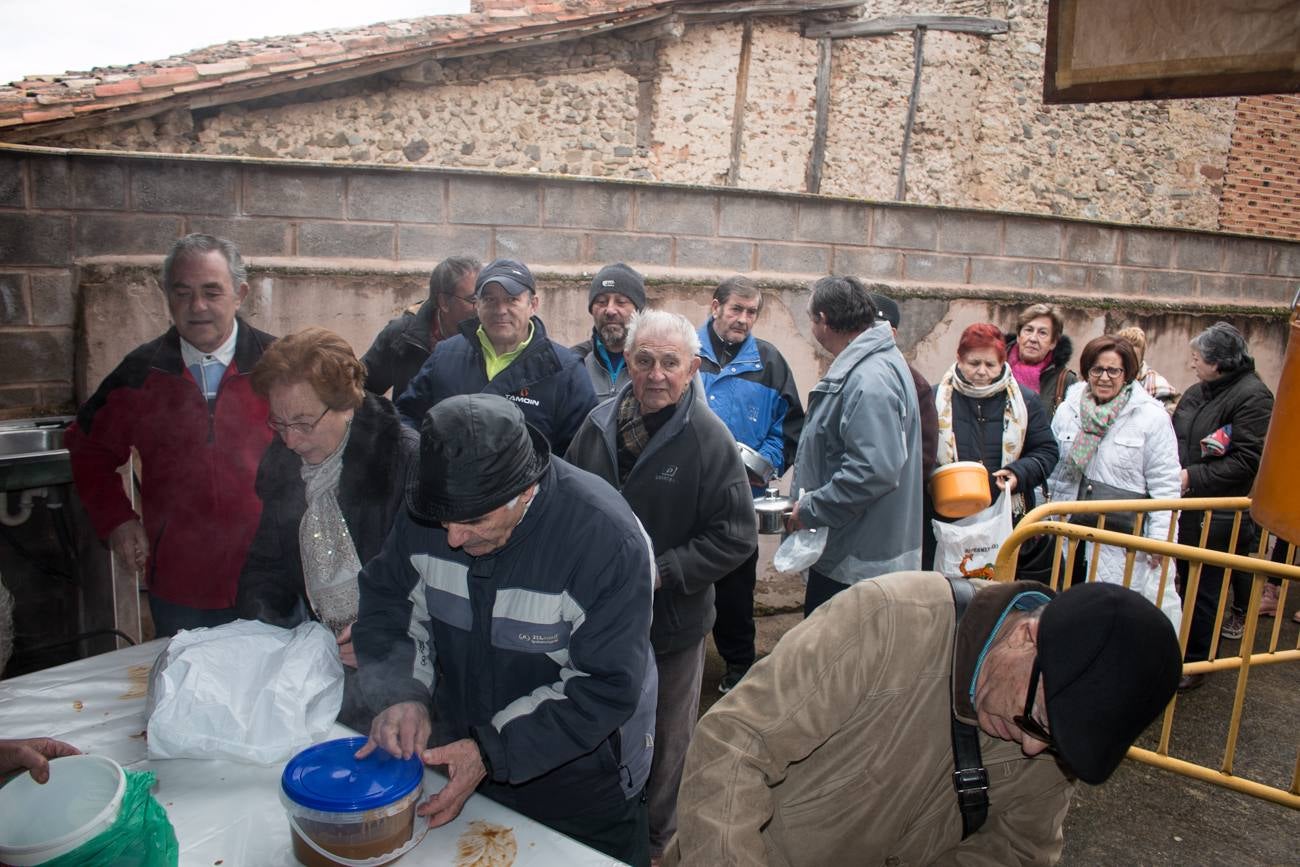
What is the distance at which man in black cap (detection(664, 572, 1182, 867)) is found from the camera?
4.37ft

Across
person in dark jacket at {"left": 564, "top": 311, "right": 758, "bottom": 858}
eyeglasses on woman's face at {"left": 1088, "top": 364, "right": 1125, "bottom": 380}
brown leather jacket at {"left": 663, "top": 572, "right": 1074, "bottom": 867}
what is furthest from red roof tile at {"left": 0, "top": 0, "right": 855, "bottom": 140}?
brown leather jacket at {"left": 663, "top": 572, "right": 1074, "bottom": 867}

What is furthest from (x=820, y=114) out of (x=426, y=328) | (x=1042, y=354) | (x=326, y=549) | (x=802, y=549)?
(x=326, y=549)

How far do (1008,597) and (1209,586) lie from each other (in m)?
3.93

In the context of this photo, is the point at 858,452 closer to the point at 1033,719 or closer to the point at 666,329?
the point at 666,329

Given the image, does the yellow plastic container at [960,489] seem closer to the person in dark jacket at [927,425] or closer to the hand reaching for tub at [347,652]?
the person in dark jacket at [927,425]

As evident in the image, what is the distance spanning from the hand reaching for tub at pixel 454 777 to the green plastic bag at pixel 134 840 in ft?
1.51

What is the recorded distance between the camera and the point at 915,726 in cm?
161

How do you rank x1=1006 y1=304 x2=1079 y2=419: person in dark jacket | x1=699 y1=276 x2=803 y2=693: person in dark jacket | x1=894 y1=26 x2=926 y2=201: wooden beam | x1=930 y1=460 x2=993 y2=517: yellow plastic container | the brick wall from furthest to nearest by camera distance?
the brick wall → x1=894 y1=26 x2=926 y2=201: wooden beam → x1=1006 y1=304 x2=1079 y2=419: person in dark jacket → x1=699 y1=276 x2=803 y2=693: person in dark jacket → x1=930 y1=460 x2=993 y2=517: yellow plastic container

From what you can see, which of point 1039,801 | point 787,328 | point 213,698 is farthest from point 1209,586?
point 213,698

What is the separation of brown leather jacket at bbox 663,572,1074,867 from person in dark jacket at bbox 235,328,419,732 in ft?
4.32

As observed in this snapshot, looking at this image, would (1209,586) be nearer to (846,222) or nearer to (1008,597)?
(846,222)

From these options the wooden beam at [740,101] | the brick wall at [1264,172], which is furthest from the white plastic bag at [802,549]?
the brick wall at [1264,172]

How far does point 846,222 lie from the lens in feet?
19.6

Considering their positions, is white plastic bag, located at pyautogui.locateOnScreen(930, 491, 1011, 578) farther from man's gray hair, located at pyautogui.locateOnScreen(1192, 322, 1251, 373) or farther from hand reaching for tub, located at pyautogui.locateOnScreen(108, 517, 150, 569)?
hand reaching for tub, located at pyautogui.locateOnScreen(108, 517, 150, 569)
